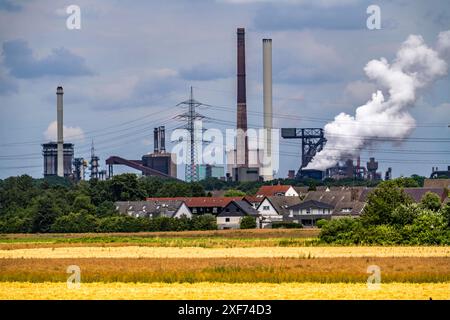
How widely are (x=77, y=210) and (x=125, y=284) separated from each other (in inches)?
3567

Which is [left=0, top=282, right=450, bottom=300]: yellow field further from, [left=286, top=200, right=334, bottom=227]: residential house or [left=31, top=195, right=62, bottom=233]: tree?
[left=286, top=200, right=334, bottom=227]: residential house

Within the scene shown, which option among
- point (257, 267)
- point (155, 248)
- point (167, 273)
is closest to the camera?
point (167, 273)

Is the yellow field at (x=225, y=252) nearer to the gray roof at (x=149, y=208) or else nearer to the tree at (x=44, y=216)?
the tree at (x=44, y=216)

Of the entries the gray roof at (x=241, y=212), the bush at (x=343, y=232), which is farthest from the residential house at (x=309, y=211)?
the bush at (x=343, y=232)

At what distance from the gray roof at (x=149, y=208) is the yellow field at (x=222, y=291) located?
97207mm

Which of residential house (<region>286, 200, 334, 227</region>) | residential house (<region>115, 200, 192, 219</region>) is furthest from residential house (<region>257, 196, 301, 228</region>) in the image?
residential house (<region>115, 200, 192, 219</region>)

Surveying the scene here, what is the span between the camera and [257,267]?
5088cm

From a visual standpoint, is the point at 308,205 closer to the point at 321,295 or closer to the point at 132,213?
the point at 132,213

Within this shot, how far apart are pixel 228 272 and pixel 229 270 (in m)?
0.97

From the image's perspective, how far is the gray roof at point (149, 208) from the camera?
466ft

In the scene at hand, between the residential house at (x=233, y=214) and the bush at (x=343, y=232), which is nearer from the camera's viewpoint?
the bush at (x=343, y=232)

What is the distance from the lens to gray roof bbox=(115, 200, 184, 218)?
142125 mm

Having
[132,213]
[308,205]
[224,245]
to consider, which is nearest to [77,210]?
[132,213]
